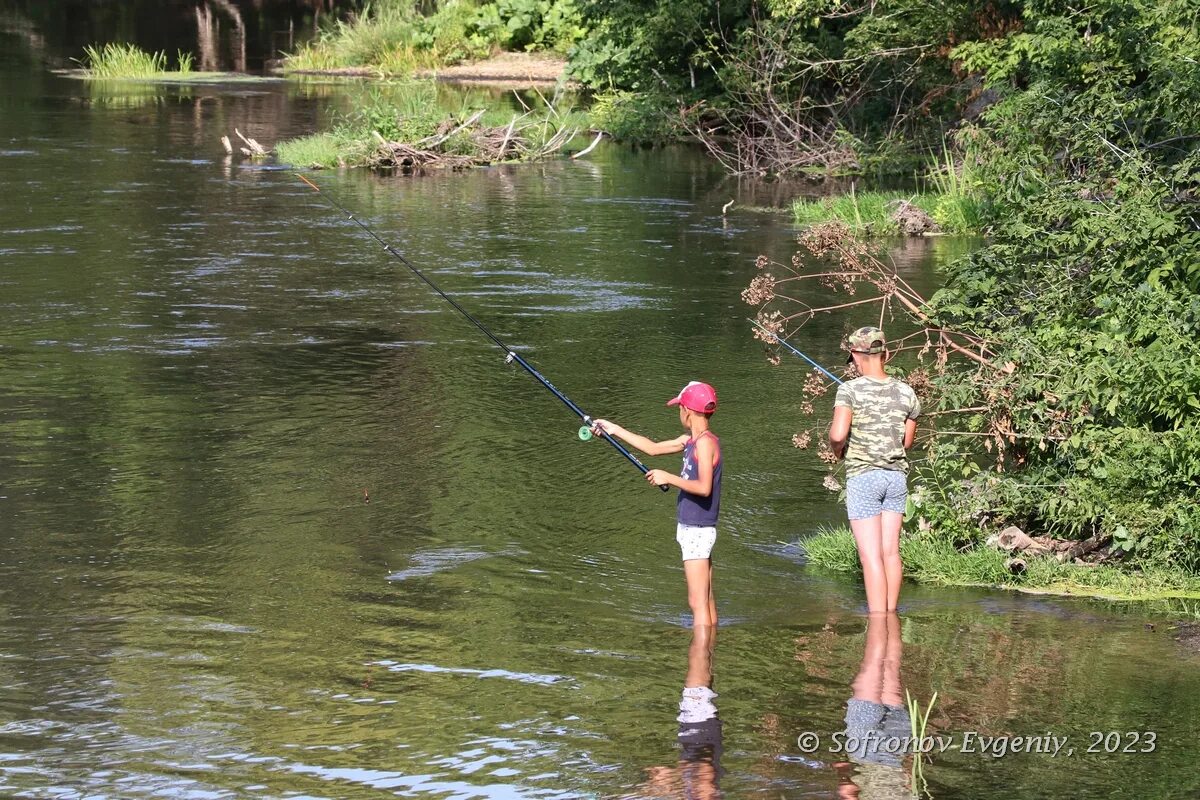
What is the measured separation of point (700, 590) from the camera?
7.24 metres

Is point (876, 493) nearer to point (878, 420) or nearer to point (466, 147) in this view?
point (878, 420)

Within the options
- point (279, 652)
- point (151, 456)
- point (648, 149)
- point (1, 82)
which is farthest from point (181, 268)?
point (1, 82)

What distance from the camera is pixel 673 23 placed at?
96.5ft

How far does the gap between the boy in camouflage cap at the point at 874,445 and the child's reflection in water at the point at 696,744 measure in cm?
92

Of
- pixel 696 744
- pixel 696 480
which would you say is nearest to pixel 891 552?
pixel 696 480

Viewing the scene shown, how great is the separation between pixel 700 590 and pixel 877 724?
1.21m

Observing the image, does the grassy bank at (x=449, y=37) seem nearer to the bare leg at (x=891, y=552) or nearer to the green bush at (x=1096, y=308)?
the green bush at (x=1096, y=308)

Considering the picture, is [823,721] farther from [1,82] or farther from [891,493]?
[1,82]

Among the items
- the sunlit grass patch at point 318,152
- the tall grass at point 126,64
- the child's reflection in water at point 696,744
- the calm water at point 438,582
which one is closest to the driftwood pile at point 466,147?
the sunlit grass patch at point 318,152

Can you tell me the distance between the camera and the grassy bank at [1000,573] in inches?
311

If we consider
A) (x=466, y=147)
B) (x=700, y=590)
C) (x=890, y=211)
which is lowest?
(x=700, y=590)

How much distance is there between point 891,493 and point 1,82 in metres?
35.5

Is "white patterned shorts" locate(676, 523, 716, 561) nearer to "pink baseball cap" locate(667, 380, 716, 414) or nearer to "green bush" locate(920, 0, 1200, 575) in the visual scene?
"pink baseball cap" locate(667, 380, 716, 414)

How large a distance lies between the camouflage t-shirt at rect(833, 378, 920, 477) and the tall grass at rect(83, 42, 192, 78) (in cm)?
3622
